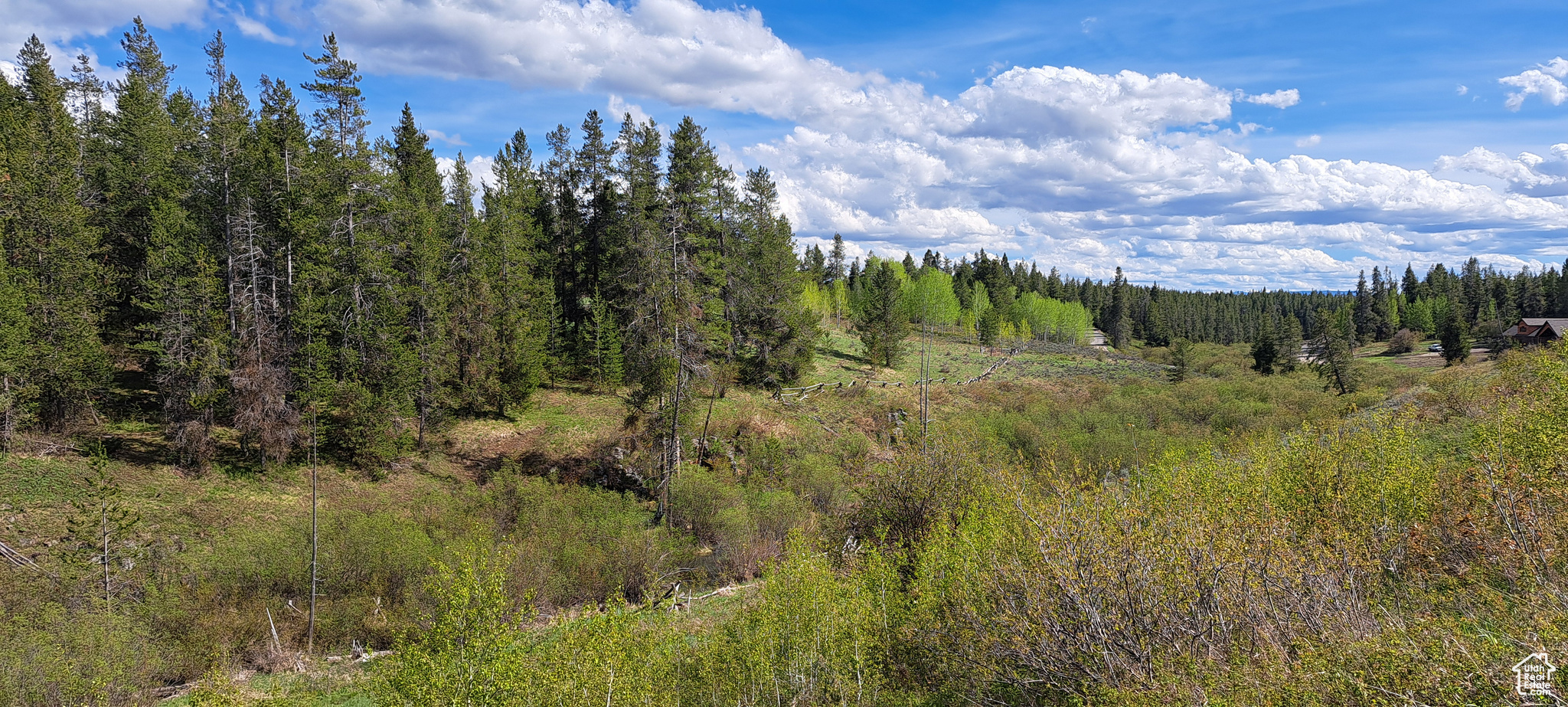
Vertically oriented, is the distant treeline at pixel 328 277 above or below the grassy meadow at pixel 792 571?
above

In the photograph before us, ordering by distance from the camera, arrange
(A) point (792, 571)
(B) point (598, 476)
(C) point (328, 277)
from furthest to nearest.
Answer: (B) point (598, 476)
(C) point (328, 277)
(A) point (792, 571)

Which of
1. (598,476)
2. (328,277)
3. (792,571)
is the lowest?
(598,476)

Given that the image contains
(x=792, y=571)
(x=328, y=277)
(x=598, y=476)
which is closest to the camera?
(x=792, y=571)

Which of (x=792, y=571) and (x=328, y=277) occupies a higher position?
(x=328, y=277)

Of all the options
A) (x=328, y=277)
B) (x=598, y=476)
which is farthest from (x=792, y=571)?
(x=328, y=277)

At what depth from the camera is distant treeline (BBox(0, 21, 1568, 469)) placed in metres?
28.1

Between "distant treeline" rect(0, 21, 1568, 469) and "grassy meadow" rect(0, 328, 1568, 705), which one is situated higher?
"distant treeline" rect(0, 21, 1568, 469)

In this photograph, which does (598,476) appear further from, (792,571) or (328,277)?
(792,571)

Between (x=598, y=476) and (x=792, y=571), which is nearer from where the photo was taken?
(x=792, y=571)

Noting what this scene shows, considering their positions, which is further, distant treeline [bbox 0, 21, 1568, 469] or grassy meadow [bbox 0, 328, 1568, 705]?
distant treeline [bbox 0, 21, 1568, 469]

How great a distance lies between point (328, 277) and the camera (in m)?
31.8

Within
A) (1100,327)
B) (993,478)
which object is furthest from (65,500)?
(1100,327)

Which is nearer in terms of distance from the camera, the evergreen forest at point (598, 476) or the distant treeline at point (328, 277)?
the evergreen forest at point (598, 476)

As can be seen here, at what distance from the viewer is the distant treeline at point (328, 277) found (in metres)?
28.1
